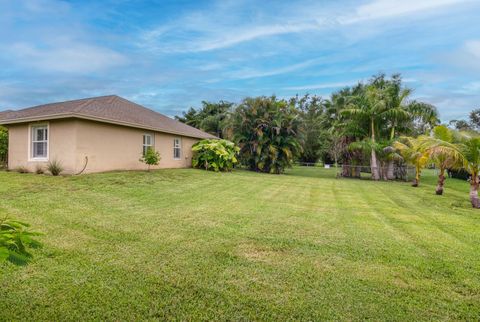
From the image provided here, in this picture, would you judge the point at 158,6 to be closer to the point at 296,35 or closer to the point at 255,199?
the point at 296,35

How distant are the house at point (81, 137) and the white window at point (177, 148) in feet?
7.96

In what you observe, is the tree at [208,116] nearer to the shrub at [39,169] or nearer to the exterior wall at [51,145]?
the exterior wall at [51,145]

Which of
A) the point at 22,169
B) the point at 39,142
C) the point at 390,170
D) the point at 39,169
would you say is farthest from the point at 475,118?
the point at 22,169

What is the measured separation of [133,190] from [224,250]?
585 centimetres

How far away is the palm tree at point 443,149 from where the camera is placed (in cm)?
979

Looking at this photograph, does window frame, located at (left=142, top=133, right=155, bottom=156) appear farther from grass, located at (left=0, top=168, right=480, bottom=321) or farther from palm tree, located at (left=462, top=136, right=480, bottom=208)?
palm tree, located at (left=462, top=136, right=480, bottom=208)

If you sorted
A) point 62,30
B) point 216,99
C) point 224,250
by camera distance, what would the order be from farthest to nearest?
point 216,99 < point 62,30 < point 224,250

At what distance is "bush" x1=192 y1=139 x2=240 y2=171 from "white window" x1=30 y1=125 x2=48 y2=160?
8377 millimetres

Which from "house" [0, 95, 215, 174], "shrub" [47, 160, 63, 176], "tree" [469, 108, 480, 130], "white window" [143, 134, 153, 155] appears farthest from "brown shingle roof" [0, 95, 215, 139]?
"tree" [469, 108, 480, 130]

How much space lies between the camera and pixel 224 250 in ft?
13.9

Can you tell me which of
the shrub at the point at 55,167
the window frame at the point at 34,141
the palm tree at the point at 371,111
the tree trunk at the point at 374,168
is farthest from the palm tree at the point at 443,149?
the window frame at the point at 34,141

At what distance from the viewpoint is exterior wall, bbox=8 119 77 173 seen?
1106 centimetres

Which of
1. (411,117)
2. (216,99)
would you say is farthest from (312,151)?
(411,117)

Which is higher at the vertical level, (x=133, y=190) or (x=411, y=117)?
(x=411, y=117)
